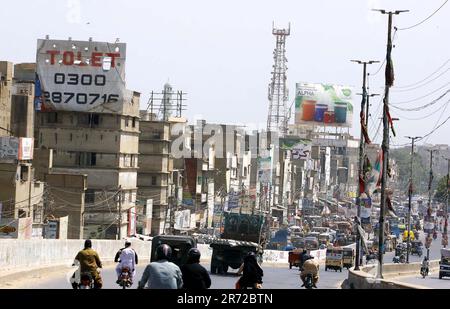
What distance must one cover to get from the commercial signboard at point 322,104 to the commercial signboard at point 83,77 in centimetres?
7902

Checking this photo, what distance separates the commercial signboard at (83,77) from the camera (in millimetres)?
91625

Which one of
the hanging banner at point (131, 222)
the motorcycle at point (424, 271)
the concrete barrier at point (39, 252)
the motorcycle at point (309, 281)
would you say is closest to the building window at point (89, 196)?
the hanging banner at point (131, 222)

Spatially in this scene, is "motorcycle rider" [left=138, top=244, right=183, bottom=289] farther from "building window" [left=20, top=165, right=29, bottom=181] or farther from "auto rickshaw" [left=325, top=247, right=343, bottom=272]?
"auto rickshaw" [left=325, top=247, right=343, bottom=272]

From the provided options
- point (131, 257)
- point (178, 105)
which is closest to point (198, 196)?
point (178, 105)

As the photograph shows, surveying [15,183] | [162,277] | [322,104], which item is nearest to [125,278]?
[162,277]

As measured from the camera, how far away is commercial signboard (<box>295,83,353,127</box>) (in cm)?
16838

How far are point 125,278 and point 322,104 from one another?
145 metres

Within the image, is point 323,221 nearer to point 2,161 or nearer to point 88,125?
point 88,125

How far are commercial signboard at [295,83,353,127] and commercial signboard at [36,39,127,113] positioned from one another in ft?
259

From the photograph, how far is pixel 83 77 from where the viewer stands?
3620 inches

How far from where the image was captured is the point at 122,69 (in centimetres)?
9175

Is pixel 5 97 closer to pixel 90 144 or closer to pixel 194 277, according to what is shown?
pixel 90 144

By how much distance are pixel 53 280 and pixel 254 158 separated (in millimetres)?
131623

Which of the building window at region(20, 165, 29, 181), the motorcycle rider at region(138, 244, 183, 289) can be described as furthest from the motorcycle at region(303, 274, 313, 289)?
the building window at region(20, 165, 29, 181)
